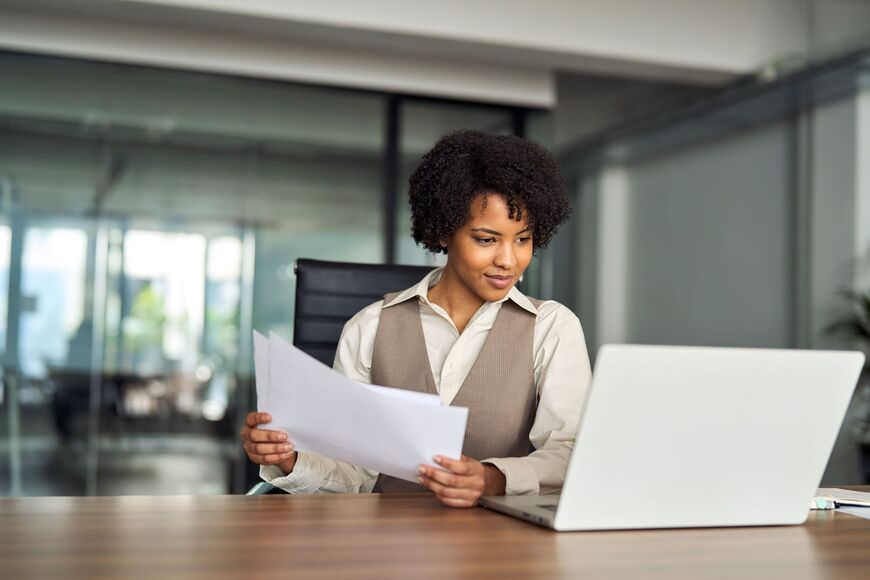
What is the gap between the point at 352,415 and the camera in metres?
1.25

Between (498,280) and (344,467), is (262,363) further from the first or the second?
(498,280)

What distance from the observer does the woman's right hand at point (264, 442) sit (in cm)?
141

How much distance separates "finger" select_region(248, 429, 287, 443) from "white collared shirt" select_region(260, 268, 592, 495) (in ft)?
0.49

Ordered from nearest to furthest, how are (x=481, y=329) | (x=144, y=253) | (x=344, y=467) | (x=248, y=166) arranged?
1. (x=344, y=467)
2. (x=481, y=329)
3. (x=144, y=253)
4. (x=248, y=166)

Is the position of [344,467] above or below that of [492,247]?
below

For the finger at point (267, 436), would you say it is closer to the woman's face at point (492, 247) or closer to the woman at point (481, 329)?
the woman at point (481, 329)

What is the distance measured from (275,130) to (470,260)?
351 centimetres

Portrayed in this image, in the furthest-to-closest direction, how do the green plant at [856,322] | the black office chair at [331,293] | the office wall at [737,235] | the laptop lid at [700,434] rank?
the office wall at [737,235]
the green plant at [856,322]
the black office chair at [331,293]
the laptop lid at [700,434]

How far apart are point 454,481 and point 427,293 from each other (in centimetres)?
66

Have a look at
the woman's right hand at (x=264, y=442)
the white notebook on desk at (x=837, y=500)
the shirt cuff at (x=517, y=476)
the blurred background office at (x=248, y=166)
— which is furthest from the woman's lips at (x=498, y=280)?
the blurred background office at (x=248, y=166)

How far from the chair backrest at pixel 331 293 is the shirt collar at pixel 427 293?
0.37 meters

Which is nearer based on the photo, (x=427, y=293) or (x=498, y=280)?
(x=498, y=280)

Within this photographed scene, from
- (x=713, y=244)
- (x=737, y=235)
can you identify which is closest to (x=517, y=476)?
(x=737, y=235)

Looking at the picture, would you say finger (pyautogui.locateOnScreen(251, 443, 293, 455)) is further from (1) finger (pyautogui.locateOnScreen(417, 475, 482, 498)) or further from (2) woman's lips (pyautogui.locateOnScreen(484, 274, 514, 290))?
(2) woman's lips (pyautogui.locateOnScreen(484, 274, 514, 290))
